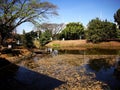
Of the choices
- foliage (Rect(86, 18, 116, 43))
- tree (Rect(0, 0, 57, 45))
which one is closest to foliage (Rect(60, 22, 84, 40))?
foliage (Rect(86, 18, 116, 43))

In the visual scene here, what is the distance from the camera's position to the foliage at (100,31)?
142ft

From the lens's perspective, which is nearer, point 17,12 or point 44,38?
point 17,12

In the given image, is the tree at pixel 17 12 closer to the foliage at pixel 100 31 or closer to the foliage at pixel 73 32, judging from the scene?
the foliage at pixel 100 31

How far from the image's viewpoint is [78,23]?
61.5 m

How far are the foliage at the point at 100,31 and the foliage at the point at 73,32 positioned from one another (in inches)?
505

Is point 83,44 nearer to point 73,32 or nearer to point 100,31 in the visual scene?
point 100,31

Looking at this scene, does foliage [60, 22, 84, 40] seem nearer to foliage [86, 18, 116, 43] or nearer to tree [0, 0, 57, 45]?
foliage [86, 18, 116, 43]

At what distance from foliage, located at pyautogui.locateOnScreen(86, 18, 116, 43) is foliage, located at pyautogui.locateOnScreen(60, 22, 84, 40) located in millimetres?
12821

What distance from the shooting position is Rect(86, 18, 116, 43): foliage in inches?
1709

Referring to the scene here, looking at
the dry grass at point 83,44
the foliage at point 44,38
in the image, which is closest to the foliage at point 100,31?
the dry grass at point 83,44

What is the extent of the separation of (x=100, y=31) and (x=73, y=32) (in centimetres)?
1595

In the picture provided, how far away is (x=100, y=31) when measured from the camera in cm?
4344

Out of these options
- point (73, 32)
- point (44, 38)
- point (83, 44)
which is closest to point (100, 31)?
point (83, 44)

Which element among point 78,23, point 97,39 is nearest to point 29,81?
point 97,39
